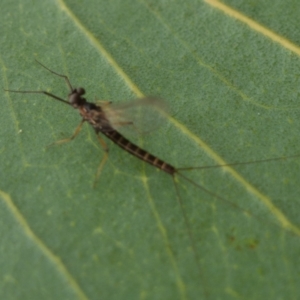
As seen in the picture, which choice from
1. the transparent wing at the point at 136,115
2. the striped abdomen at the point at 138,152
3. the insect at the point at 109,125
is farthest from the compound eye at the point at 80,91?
the striped abdomen at the point at 138,152

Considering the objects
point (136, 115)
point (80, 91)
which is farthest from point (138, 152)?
point (80, 91)

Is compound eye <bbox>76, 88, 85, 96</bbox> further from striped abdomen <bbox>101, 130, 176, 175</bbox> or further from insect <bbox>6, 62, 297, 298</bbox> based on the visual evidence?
striped abdomen <bbox>101, 130, 176, 175</bbox>

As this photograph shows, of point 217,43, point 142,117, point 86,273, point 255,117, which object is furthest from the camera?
point 217,43

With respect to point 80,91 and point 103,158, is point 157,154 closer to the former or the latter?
point 103,158

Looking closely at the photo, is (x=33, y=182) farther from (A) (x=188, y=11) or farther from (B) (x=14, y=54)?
(A) (x=188, y=11)

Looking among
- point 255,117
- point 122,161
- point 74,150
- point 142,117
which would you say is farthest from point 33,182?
point 255,117

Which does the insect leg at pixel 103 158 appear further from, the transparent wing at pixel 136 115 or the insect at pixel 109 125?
the transparent wing at pixel 136 115

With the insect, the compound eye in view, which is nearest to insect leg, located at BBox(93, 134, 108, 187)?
the insect
